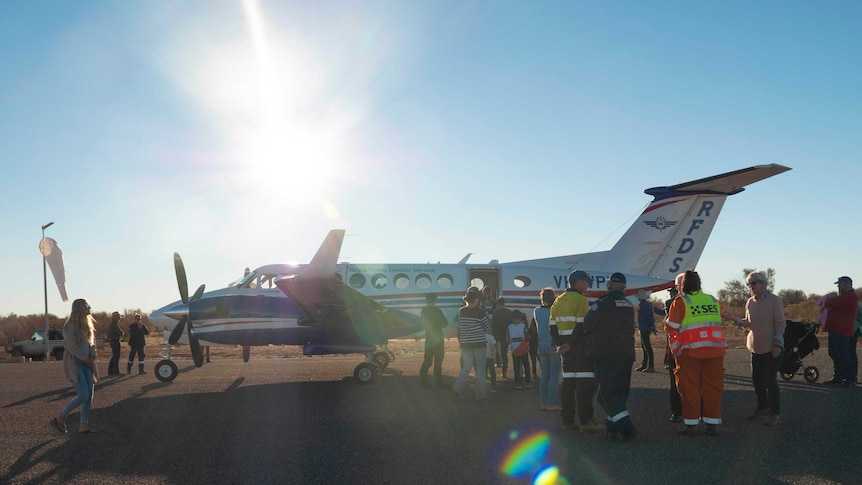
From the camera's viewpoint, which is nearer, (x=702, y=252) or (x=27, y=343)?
(x=702, y=252)

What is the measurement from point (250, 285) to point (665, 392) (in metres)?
10.2

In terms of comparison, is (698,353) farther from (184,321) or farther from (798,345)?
(184,321)

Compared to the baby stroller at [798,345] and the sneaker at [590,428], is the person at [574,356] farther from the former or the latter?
the baby stroller at [798,345]

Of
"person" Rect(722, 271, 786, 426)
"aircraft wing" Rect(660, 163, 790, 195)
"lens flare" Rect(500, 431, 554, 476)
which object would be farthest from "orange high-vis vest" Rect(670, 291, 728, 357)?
"aircraft wing" Rect(660, 163, 790, 195)

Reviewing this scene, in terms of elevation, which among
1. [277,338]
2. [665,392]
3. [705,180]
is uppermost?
→ [705,180]

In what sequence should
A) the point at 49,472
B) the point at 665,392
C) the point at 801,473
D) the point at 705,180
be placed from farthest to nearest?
the point at 705,180 < the point at 665,392 < the point at 49,472 < the point at 801,473

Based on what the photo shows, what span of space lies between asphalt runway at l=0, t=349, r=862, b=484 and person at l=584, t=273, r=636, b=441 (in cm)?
35

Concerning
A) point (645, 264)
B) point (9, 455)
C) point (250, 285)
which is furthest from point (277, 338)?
point (645, 264)

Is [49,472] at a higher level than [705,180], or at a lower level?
lower

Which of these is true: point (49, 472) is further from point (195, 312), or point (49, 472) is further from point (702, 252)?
point (702, 252)

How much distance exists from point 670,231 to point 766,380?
1060 centimetres

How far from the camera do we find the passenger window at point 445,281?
17.6m

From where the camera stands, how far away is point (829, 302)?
41.3 feet

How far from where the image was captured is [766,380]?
859 centimetres
